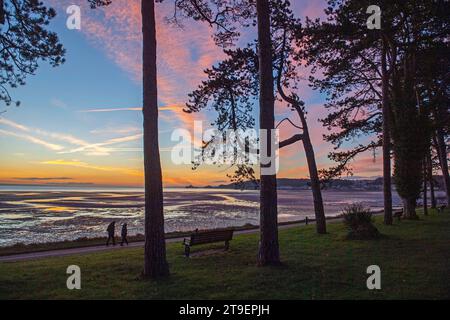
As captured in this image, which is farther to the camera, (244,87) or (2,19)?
(244,87)

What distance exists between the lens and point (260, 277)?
8141 millimetres

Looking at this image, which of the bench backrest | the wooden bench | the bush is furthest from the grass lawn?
the bush

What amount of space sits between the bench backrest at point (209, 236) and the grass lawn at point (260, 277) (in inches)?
28.7

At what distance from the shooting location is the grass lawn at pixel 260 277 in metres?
6.92

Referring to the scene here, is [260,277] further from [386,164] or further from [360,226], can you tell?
[386,164]

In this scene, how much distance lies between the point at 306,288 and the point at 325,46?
1498 cm

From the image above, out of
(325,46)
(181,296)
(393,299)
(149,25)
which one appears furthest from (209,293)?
(325,46)

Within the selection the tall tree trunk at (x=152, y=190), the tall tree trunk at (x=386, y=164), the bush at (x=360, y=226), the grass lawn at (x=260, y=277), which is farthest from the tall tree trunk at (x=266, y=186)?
the tall tree trunk at (x=386, y=164)

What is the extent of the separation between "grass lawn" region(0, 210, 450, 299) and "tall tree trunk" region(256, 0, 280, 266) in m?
0.47

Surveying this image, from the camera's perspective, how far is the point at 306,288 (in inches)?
286

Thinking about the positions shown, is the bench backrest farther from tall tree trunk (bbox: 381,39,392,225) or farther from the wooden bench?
tall tree trunk (bbox: 381,39,392,225)

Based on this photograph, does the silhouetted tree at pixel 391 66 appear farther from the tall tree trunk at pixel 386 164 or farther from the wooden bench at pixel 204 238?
the wooden bench at pixel 204 238

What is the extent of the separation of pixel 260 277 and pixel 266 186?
7.73 ft

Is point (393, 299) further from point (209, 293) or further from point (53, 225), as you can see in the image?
point (53, 225)
